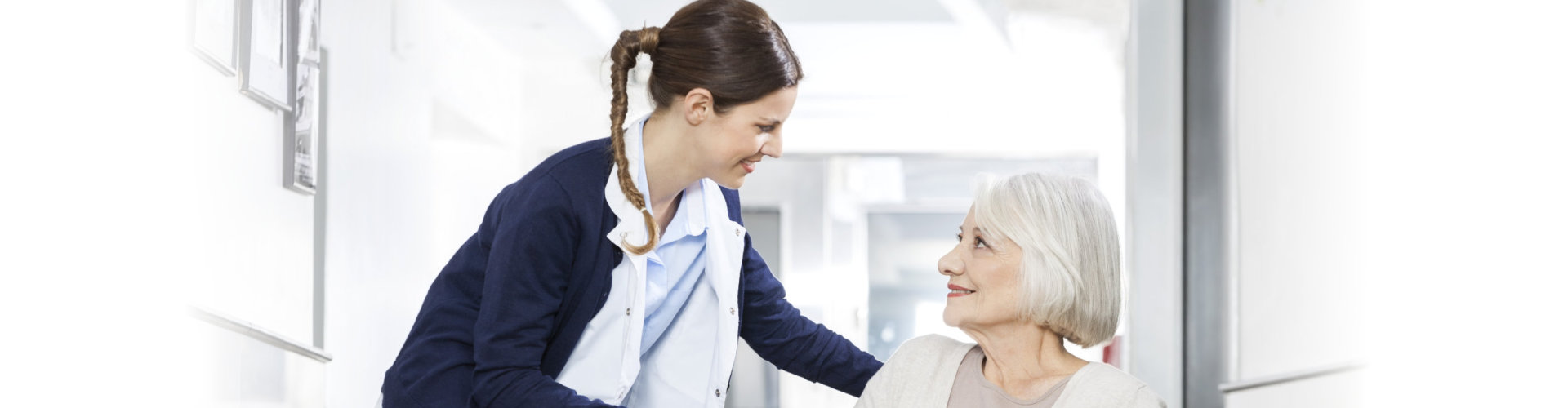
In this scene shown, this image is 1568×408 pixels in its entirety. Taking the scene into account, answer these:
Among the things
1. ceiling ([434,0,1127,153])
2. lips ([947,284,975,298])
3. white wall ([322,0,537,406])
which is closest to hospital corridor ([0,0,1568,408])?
lips ([947,284,975,298])

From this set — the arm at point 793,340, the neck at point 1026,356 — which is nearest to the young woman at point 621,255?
the arm at point 793,340

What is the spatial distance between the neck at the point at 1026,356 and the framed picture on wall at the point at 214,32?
1281mm

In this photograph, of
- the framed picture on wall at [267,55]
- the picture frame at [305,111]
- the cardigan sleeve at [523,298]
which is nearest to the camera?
the cardigan sleeve at [523,298]

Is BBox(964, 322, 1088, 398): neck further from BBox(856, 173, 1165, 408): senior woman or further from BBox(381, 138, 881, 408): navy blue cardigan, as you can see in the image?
BBox(381, 138, 881, 408): navy blue cardigan

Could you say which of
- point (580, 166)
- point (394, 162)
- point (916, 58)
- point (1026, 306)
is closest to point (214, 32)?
point (580, 166)

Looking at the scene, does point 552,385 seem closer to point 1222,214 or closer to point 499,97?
point 1222,214

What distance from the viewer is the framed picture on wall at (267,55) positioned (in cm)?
216

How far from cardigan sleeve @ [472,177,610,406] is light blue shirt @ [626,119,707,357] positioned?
183 mm

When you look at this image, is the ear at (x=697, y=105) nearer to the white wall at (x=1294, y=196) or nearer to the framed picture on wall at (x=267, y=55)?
the white wall at (x=1294, y=196)

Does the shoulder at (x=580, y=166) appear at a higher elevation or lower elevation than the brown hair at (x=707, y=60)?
lower

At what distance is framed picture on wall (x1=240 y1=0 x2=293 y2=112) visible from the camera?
2.16m

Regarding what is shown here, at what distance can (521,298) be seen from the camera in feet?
5.03

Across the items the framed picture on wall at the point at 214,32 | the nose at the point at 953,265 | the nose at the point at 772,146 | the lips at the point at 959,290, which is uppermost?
the framed picture on wall at the point at 214,32

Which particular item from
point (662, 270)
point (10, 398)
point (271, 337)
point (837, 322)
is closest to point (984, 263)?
point (662, 270)
